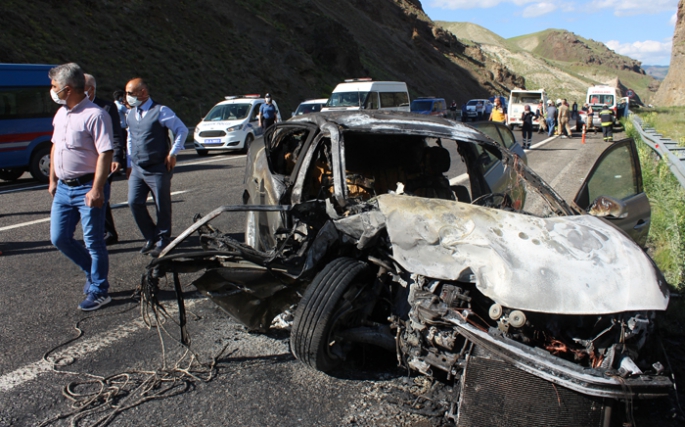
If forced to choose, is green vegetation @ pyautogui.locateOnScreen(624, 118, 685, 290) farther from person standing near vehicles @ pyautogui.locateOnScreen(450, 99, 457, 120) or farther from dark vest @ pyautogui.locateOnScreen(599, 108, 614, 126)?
person standing near vehicles @ pyautogui.locateOnScreen(450, 99, 457, 120)

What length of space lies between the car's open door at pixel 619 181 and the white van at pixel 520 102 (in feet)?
85.4

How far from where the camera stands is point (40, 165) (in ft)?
36.6

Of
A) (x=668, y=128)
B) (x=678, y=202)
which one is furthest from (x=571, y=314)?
(x=668, y=128)

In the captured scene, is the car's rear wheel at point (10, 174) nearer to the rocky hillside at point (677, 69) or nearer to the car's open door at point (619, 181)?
the car's open door at point (619, 181)

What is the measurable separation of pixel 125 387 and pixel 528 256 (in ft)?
7.94

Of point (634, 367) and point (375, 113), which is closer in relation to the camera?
point (634, 367)

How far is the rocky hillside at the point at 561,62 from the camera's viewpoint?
113812 mm

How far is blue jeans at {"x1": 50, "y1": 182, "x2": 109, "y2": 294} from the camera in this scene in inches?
170

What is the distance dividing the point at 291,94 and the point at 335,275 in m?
32.1

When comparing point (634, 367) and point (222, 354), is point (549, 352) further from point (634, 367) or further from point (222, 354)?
point (222, 354)

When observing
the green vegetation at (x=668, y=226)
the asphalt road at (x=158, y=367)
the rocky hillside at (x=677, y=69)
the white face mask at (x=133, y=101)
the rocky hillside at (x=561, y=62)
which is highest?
the rocky hillside at (x=561, y=62)

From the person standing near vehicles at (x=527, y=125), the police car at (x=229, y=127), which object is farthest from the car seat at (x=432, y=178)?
the person standing near vehicles at (x=527, y=125)

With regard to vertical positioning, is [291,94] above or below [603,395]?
above

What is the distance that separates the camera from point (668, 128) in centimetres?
1725
